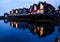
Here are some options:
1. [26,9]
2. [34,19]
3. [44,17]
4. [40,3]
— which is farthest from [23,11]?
[44,17]

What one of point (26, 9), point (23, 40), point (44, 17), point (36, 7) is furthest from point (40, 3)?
point (23, 40)

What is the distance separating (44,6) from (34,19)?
52.2 feet

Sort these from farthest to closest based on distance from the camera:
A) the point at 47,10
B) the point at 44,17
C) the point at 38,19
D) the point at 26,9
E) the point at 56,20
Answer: the point at 26,9, the point at 47,10, the point at 38,19, the point at 44,17, the point at 56,20

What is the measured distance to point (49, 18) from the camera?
49469 mm

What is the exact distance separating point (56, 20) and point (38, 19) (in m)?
8.11

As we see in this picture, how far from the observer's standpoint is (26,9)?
9088 centimetres

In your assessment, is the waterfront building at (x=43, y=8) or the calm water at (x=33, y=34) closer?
the calm water at (x=33, y=34)

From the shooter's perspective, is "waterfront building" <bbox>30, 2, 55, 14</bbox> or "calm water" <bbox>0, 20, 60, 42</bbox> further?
"waterfront building" <bbox>30, 2, 55, 14</bbox>

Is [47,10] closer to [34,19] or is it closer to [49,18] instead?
[34,19]

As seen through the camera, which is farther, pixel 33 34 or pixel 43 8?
pixel 43 8

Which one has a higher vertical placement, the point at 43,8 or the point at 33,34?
the point at 33,34

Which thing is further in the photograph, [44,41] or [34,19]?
[34,19]

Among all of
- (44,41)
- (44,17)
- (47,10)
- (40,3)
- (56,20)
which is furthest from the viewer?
→ (40,3)

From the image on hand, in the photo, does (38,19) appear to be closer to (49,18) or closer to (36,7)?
(49,18)
